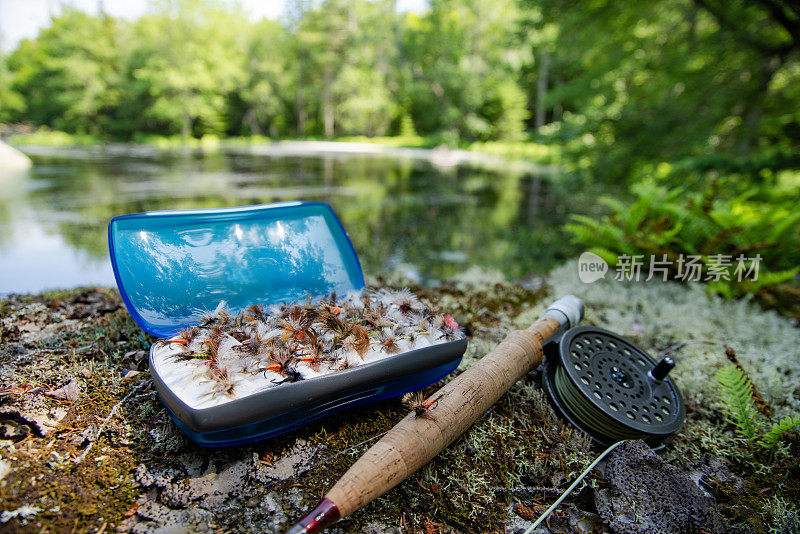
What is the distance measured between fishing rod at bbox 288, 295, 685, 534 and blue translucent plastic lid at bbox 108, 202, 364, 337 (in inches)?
41.8

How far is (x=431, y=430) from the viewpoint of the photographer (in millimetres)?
1671

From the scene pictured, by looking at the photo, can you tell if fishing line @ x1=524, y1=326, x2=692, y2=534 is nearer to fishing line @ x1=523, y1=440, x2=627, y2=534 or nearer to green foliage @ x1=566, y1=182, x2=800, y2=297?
fishing line @ x1=523, y1=440, x2=627, y2=534

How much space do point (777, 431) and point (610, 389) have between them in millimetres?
796

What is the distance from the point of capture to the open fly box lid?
62.9 inches

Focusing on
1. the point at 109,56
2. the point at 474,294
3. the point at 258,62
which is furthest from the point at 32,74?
the point at 474,294

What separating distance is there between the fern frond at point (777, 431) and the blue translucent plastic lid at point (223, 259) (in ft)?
7.66

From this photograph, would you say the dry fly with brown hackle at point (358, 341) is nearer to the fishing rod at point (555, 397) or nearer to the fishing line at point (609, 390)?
the fishing rod at point (555, 397)

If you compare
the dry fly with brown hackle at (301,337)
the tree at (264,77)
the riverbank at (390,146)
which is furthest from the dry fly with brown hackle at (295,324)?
the tree at (264,77)

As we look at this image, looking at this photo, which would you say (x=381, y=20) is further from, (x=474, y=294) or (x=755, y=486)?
(x=755, y=486)

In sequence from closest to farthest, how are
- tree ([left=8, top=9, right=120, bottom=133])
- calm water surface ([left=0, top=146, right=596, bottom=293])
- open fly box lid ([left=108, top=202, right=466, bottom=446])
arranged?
open fly box lid ([left=108, top=202, right=466, bottom=446]), calm water surface ([left=0, top=146, right=596, bottom=293]), tree ([left=8, top=9, right=120, bottom=133])

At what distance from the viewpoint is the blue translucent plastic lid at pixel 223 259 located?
6.82ft

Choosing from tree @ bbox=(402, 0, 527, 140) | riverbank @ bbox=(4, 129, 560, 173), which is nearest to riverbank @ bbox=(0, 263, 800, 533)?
riverbank @ bbox=(4, 129, 560, 173)

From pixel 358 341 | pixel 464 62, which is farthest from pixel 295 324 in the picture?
pixel 464 62

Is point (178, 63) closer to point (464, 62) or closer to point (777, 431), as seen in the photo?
point (464, 62)
